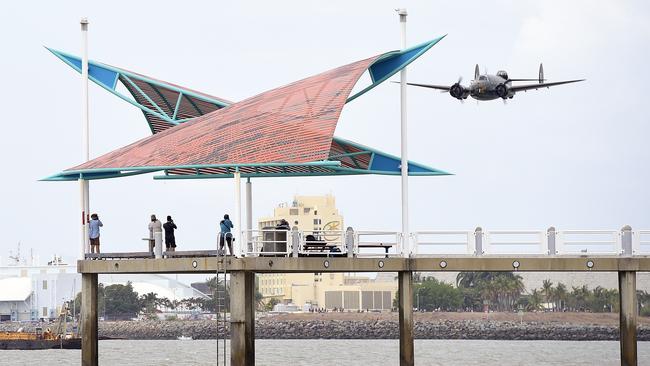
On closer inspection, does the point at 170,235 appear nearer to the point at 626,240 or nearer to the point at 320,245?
the point at 320,245

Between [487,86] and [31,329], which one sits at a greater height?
[487,86]

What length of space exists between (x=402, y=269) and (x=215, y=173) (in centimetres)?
1021

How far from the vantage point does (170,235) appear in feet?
174

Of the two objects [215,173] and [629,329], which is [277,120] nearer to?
[215,173]

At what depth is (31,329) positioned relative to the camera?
200 meters

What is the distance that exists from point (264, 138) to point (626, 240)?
12241 mm

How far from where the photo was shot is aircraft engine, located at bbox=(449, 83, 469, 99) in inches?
3787

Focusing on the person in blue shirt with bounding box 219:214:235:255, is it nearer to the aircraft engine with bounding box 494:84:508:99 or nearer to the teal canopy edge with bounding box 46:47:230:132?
the teal canopy edge with bounding box 46:47:230:132

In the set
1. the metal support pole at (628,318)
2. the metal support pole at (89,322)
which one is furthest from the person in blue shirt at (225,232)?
the metal support pole at (628,318)

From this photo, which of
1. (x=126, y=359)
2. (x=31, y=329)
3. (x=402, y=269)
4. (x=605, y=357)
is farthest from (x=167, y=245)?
(x=31, y=329)

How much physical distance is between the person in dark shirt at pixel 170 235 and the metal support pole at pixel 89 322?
8.83ft

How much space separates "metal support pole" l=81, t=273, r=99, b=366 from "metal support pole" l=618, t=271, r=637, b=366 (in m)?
17.0

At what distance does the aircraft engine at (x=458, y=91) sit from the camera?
96.2m

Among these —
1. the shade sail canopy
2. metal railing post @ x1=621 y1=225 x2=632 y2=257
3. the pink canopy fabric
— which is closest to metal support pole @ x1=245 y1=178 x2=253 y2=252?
the shade sail canopy
